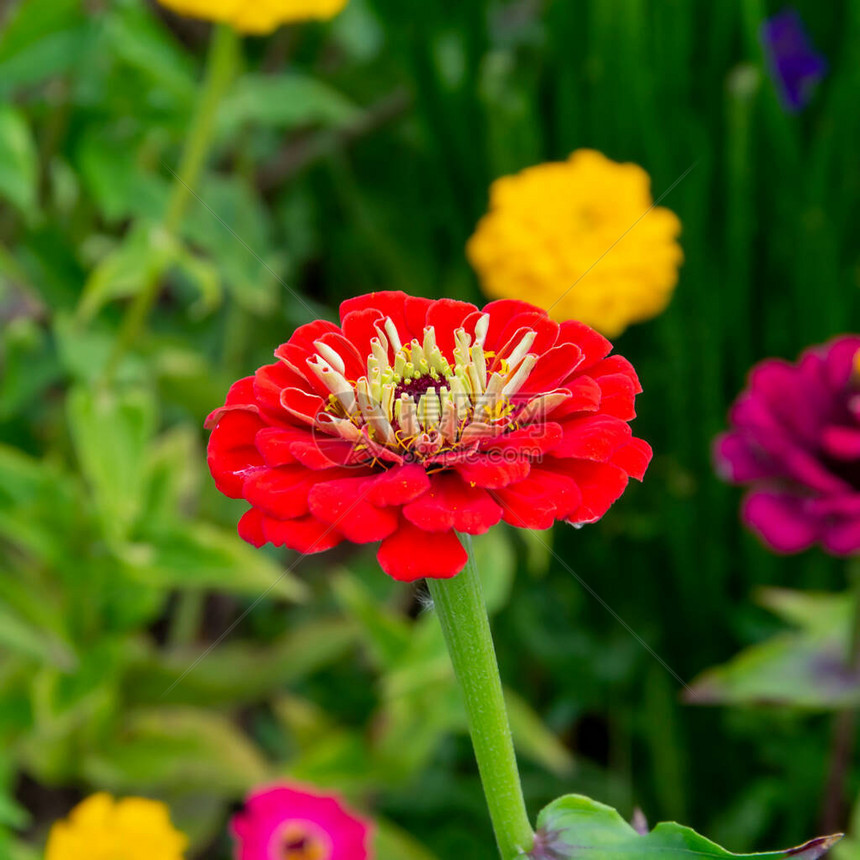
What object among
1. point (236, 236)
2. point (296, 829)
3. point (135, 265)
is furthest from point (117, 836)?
point (236, 236)

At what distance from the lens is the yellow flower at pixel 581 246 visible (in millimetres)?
709

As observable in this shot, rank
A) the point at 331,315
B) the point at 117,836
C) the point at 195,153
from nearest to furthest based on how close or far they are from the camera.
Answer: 1. the point at 117,836
2. the point at 195,153
3. the point at 331,315

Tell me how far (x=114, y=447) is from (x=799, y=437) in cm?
43

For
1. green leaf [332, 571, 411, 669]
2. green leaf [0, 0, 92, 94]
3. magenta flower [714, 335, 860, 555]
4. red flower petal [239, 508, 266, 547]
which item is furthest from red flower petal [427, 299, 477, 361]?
green leaf [0, 0, 92, 94]

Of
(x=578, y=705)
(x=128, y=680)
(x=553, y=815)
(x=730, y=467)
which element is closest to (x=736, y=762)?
(x=578, y=705)

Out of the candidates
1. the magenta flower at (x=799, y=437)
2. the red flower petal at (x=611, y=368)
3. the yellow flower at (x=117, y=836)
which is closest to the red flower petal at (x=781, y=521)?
the magenta flower at (x=799, y=437)

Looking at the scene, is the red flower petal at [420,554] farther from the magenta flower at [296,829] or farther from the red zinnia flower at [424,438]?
the magenta flower at [296,829]

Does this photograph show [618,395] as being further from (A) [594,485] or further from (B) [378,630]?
(B) [378,630]

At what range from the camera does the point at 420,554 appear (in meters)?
0.28

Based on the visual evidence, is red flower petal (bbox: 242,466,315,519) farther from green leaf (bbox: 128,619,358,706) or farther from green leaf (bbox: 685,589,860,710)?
green leaf (bbox: 128,619,358,706)

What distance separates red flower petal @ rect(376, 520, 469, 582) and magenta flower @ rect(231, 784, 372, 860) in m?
0.36

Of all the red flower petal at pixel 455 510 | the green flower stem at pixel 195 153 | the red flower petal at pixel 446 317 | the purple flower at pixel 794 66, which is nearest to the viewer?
the red flower petal at pixel 455 510

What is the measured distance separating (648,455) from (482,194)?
26.5 inches

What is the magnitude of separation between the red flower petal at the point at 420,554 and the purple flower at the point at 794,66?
0.77 m
